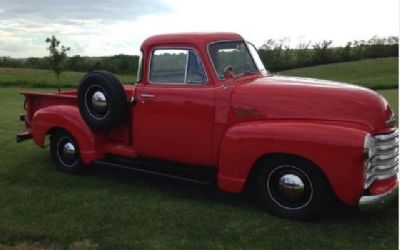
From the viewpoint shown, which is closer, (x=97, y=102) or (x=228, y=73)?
(x=228, y=73)

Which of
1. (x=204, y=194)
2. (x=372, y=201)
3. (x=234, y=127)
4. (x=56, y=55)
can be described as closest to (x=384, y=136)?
(x=372, y=201)

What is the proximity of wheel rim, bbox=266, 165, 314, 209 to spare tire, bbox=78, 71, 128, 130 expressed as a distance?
2232mm

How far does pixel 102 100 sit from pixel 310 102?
2.78m

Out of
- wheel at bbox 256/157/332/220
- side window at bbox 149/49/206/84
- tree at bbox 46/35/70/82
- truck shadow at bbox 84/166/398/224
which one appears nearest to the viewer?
wheel at bbox 256/157/332/220

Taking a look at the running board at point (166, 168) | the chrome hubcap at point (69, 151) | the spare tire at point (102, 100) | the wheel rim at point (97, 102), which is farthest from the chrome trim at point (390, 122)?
the chrome hubcap at point (69, 151)

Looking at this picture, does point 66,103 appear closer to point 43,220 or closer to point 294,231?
point 43,220

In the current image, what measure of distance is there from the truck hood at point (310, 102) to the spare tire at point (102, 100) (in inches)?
64.0

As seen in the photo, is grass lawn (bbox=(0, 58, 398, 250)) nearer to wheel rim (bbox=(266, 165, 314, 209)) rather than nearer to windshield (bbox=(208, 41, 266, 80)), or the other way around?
wheel rim (bbox=(266, 165, 314, 209))

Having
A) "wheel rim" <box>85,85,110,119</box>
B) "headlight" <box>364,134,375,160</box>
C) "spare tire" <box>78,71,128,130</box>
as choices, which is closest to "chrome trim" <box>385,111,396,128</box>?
"headlight" <box>364,134,375,160</box>

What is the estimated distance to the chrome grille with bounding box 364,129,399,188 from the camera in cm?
505

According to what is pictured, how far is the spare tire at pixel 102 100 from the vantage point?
6.50 m

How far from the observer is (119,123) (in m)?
6.67

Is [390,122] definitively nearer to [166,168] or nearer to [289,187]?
[289,187]

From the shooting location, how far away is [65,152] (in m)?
7.54
